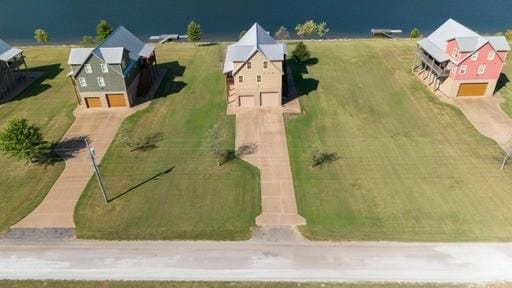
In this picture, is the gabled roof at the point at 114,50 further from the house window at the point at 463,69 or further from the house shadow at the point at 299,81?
the house window at the point at 463,69

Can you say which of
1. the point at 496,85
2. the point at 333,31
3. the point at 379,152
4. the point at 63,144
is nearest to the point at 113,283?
the point at 63,144

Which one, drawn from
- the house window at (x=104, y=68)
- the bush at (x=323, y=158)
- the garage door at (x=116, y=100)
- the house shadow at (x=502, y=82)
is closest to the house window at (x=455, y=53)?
the house shadow at (x=502, y=82)

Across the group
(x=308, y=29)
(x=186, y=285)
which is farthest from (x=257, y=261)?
(x=308, y=29)

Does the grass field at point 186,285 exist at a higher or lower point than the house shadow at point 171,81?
lower

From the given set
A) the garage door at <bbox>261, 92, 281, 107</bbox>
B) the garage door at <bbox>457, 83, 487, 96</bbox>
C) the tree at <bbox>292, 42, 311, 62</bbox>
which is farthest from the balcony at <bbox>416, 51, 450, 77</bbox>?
the garage door at <bbox>261, 92, 281, 107</bbox>

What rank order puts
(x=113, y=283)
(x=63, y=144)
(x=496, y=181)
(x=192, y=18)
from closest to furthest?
(x=113, y=283), (x=496, y=181), (x=63, y=144), (x=192, y=18)

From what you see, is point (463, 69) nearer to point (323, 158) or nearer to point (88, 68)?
point (323, 158)

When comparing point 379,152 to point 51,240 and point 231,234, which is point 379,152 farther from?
point 51,240
